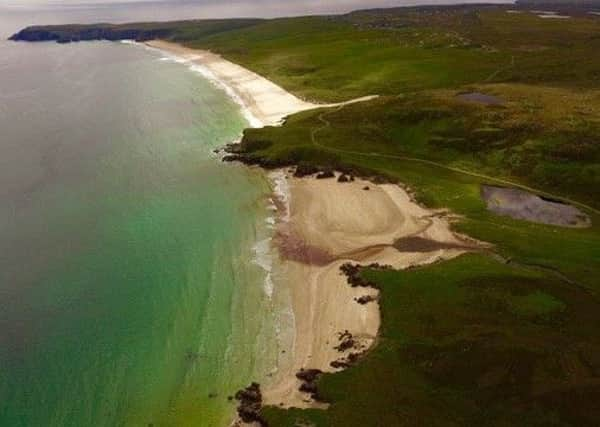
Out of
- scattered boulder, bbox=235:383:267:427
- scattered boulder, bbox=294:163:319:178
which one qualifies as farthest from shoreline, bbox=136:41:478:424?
scattered boulder, bbox=294:163:319:178

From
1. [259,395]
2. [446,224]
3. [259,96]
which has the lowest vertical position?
[259,395]

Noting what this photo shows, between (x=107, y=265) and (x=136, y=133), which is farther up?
(x=136, y=133)

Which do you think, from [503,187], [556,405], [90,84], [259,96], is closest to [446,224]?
[503,187]

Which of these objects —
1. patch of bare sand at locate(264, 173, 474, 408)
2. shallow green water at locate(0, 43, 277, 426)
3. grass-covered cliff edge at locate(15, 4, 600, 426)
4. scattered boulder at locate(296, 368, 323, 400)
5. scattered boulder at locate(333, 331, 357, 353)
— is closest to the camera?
grass-covered cliff edge at locate(15, 4, 600, 426)

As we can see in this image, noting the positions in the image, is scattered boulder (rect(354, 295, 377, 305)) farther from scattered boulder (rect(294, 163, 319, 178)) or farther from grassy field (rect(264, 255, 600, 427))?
scattered boulder (rect(294, 163, 319, 178))

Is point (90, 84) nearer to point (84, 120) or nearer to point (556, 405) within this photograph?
point (84, 120)

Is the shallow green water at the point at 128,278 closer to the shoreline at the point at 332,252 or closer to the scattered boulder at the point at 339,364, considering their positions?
the shoreline at the point at 332,252

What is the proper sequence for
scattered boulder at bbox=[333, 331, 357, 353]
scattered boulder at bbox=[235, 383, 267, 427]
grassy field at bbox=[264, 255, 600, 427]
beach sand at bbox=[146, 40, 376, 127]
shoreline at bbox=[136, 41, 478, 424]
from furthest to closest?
1. beach sand at bbox=[146, 40, 376, 127]
2. scattered boulder at bbox=[333, 331, 357, 353]
3. shoreline at bbox=[136, 41, 478, 424]
4. scattered boulder at bbox=[235, 383, 267, 427]
5. grassy field at bbox=[264, 255, 600, 427]
